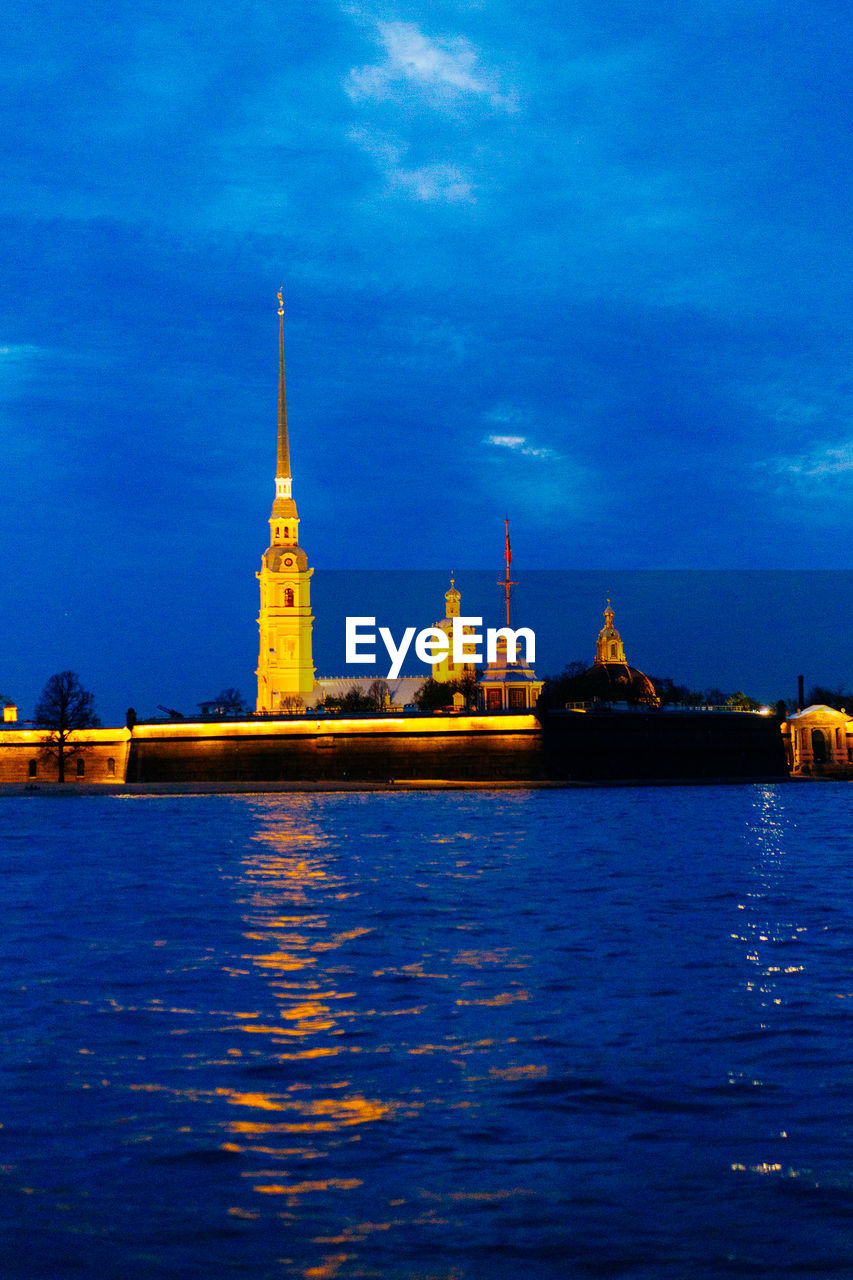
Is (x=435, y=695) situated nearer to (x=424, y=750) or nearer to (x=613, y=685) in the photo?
(x=613, y=685)

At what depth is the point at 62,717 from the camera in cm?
9188

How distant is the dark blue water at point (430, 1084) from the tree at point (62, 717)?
66809 mm

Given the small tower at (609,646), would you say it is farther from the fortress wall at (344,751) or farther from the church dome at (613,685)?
the fortress wall at (344,751)

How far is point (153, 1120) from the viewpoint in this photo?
1024cm

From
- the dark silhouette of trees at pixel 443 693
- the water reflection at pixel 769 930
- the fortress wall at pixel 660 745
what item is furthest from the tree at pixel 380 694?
the water reflection at pixel 769 930

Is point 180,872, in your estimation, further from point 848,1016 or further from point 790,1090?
point 790,1090

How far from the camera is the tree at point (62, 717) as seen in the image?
9138 centimetres

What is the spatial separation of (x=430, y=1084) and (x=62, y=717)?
84.5 m

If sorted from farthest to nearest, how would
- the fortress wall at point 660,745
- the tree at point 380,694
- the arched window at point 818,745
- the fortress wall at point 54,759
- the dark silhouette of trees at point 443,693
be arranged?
the tree at point 380,694 → the dark silhouette of trees at point 443,693 → the arched window at point 818,745 → the fortress wall at point 54,759 → the fortress wall at point 660,745

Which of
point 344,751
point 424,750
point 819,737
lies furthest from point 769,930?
point 819,737

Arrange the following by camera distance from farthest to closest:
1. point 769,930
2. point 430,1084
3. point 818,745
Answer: point 818,745 < point 769,930 < point 430,1084

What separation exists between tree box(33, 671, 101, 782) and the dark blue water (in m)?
66.8

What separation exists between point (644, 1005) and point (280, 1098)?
5017 millimetres

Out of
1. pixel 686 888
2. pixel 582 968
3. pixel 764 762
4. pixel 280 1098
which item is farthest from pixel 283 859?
pixel 764 762
